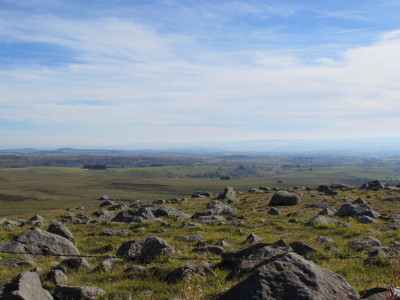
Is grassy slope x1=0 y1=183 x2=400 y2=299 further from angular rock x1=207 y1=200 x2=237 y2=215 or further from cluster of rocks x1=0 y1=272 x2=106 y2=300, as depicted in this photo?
angular rock x1=207 y1=200 x2=237 y2=215

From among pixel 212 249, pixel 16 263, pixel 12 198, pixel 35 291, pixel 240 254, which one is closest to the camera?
pixel 35 291

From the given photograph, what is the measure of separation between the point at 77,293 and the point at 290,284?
Answer: 5309 mm

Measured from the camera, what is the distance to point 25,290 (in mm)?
7344

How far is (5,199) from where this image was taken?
130 metres

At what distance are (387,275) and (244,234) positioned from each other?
423 inches

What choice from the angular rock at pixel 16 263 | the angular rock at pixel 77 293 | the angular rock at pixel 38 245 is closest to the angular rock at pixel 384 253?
the angular rock at pixel 77 293

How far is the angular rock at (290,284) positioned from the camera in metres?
6.35

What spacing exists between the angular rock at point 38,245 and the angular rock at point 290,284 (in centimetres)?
1093

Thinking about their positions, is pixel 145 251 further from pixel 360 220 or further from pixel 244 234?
pixel 360 220

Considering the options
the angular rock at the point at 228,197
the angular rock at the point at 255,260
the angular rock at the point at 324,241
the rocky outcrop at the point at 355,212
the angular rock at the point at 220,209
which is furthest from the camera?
the angular rock at the point at 228,197

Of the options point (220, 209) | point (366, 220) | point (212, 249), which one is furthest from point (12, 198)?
point (212, 249)

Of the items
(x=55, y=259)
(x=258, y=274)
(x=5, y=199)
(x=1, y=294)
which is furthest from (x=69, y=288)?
(x=5, y=199)

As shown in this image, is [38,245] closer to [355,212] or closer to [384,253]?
[384,253]

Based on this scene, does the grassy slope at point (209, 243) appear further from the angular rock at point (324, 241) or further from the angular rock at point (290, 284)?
the angular rock at point (290, 284)
